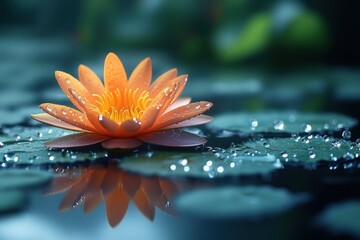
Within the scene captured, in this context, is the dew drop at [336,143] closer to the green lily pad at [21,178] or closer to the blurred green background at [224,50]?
the green lily pad at [21,178]

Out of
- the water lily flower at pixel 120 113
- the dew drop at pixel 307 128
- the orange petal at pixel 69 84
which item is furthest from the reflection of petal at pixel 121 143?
the dew drop at pixel 307 128

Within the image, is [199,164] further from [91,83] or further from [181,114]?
[91,83]

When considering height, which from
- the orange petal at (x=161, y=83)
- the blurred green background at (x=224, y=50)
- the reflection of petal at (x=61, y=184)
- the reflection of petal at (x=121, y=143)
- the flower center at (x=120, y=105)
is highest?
the blurred green background at (x=224, y=50)

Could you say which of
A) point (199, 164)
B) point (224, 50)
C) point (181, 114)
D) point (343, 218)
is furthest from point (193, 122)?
point (224, 50)

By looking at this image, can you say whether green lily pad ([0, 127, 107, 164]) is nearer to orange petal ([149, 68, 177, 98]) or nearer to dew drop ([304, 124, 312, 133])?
orange petal ([149, 68, 177, 98])

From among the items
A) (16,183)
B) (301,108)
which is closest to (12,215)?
(16,183)

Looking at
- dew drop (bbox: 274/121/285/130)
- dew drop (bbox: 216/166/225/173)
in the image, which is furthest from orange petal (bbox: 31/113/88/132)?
dew drop (bbox: 274/121/285/130)

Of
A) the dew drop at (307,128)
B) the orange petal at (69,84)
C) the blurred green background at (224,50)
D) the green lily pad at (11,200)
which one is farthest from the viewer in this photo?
the blurred green background at (224,50)
